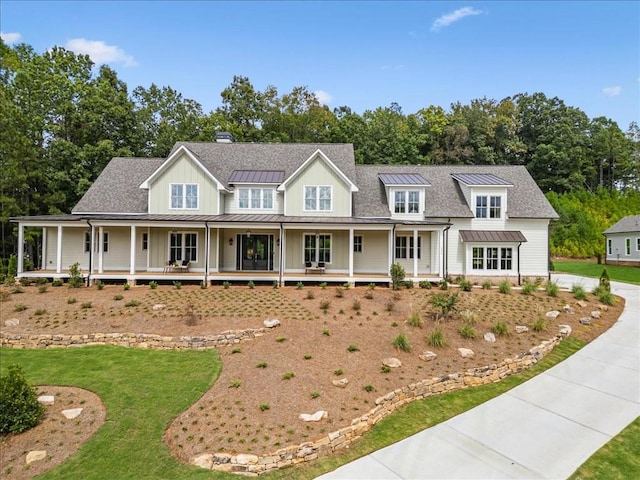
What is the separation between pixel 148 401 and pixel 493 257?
62.0ft

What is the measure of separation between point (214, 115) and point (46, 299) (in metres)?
29.1

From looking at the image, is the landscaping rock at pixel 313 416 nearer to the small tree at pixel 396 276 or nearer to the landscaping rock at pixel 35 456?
the landscaping rock at pixel 35 456

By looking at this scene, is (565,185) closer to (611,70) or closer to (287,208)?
(611,70)

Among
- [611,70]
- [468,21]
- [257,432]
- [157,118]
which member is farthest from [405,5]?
[157,118]

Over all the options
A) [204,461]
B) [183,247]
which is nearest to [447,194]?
[183,247]

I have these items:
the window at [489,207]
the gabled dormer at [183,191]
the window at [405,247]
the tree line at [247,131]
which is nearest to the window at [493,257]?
the window at [489,207]

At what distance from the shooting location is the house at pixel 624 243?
32062mm

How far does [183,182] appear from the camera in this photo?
19.8 metres

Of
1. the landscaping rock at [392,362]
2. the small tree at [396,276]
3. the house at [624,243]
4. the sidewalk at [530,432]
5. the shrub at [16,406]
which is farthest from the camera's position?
the house at [624,243]

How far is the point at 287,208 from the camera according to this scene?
20062 mm

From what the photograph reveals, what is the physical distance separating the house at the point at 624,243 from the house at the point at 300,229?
60.6 ft

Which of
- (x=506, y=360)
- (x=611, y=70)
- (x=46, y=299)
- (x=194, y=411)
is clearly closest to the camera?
(x=194, y=411)

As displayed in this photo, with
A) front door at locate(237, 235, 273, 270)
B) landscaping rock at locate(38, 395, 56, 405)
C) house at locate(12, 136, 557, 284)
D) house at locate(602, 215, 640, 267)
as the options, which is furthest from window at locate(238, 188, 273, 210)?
house at locate(602, 215, 640, 267)

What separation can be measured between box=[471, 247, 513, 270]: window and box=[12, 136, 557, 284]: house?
2.3 inches
